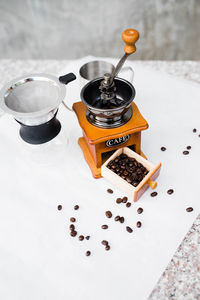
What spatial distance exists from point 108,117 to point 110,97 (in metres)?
0.08

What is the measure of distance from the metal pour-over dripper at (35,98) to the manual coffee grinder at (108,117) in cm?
9

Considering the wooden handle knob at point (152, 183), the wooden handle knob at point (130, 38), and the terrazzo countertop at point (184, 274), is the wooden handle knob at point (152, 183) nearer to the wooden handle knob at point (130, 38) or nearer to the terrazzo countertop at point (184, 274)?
the terrazzo countertop at point (184, 274)

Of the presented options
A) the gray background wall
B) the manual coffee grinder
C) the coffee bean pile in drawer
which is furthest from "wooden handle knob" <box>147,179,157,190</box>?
the gray background wall

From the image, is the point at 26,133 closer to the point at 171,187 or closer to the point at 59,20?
the point at 171,187

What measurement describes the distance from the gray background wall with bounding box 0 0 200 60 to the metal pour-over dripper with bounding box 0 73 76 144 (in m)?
0.89

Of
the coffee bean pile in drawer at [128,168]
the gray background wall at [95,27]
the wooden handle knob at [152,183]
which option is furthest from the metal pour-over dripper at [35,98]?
the gray background wall at [95,27]

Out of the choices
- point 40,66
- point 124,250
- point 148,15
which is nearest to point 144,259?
point 124,250

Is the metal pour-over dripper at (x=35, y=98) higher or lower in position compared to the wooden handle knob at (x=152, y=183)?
higher

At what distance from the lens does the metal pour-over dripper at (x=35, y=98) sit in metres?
1.04

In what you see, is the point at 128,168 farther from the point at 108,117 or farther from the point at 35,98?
the point at 35,98

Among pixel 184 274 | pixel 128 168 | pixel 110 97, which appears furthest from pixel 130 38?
pixel 184 274

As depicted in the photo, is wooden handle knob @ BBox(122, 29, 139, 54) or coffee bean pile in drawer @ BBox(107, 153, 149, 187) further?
coffee bean pile in drawer @ BBox(107, 153, 149, 187)

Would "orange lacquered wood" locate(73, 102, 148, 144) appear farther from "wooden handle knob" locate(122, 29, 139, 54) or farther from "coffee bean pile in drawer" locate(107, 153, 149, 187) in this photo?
"wooden handle knob" locate(122, 29, 139, 54)

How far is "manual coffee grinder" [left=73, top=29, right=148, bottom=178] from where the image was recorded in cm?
95
